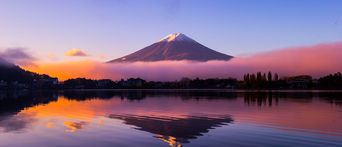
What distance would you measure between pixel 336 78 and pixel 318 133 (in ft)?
538

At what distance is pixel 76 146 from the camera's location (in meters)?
16.1

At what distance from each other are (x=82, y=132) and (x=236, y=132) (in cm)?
837

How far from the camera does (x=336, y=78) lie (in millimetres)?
169125

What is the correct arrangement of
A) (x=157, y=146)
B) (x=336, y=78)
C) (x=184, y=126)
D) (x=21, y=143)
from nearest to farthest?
(x=157, y=146) → (x=21, y=143) → (x=184, y=126) → (x=336, y=78)

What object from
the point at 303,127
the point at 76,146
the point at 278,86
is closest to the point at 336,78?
the point at 278,86

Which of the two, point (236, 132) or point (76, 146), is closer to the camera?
point (76, 146)

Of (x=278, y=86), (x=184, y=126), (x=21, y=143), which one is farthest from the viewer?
(x=278, y=86)

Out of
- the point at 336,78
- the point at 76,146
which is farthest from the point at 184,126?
the point at 336,78

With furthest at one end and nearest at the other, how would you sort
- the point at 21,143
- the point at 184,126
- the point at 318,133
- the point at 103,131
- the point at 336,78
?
1. the point at 336,78
2. the point at 184,126
3. the point at 103,131
4. the point at 318,133
5. the point at 21,143

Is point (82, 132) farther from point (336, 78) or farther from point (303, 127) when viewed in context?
point (336, 78)

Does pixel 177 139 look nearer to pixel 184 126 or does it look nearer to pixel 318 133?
pixel 184 126

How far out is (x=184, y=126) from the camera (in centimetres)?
2328

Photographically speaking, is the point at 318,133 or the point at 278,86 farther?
the point at 278,86

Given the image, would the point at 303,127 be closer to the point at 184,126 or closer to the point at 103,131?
the point at 184,126
